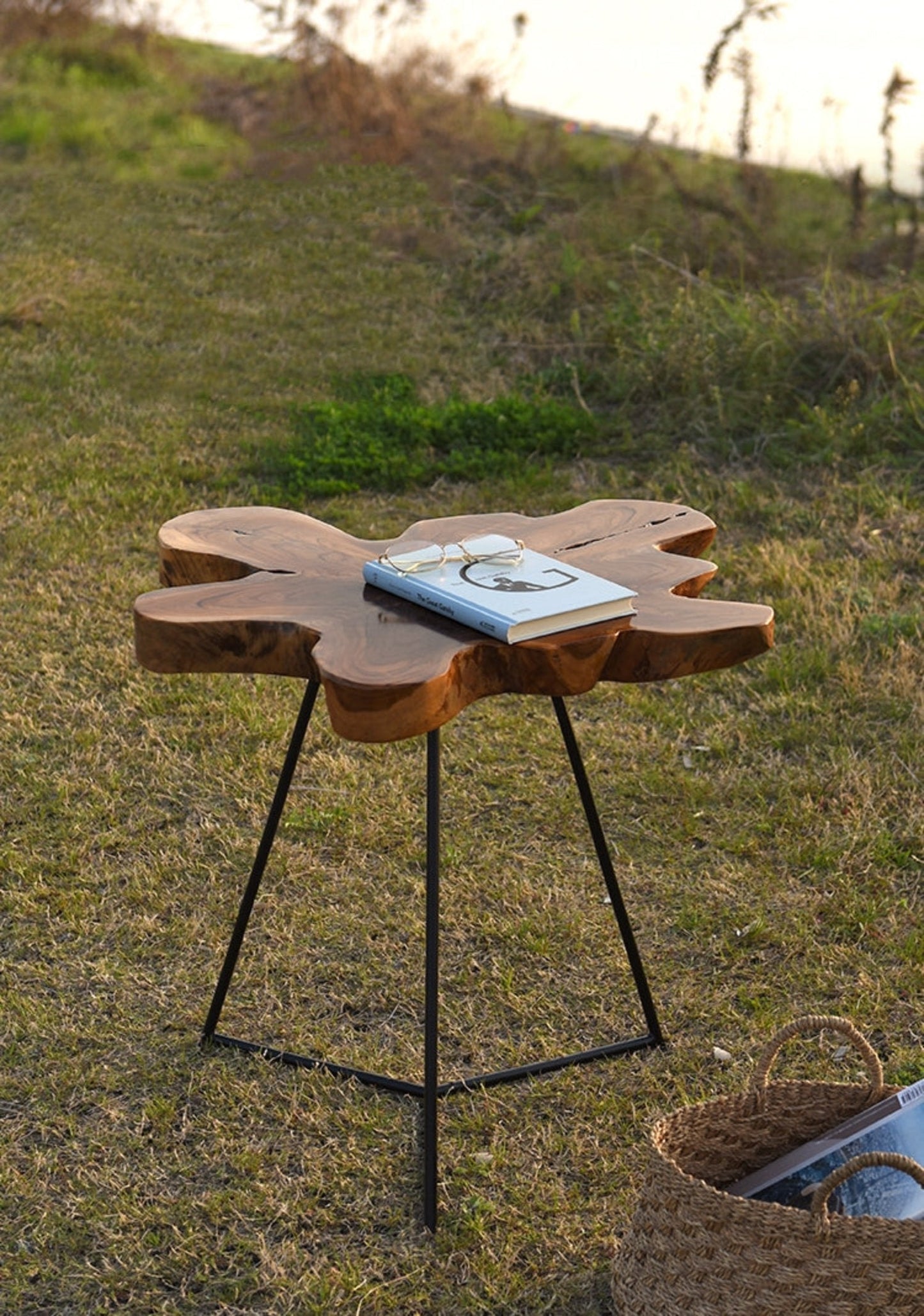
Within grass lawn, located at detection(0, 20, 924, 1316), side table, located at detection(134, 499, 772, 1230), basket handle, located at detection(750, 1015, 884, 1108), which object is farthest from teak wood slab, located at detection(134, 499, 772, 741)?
grass lawn, located at detection(0, 20, 924, 1316)

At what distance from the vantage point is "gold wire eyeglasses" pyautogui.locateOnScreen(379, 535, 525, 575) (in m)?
2.44

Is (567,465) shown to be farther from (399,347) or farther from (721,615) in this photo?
(721,615)

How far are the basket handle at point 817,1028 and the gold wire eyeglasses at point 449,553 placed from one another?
900 mm

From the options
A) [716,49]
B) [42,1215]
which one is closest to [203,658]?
[42,1215]

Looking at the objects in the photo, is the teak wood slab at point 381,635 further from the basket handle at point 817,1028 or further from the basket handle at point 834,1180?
the basket handle at point 834,1180

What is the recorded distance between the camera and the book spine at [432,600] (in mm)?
2213

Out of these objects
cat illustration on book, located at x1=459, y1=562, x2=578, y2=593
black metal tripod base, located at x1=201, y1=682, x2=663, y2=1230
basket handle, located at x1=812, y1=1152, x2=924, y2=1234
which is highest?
cat illustration on book, located at x1=459, y1=562, x2=578, y2=593

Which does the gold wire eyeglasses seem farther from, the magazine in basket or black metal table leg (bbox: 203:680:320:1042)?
the magazine in basket

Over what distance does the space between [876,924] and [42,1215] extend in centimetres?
193

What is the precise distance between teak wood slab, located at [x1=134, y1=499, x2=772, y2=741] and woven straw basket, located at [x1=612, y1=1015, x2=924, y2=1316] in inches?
24.8

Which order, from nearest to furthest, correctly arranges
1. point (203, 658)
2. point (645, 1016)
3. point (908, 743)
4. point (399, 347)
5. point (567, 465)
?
point (203, 658), point (645, 1016), point (908, 743), point (567, 465), point (399, 347)

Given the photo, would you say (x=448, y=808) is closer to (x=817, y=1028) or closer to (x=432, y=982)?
(x=432, y=982)

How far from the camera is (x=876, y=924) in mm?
3307

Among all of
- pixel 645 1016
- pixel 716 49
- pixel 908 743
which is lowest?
pixel 645 1016
